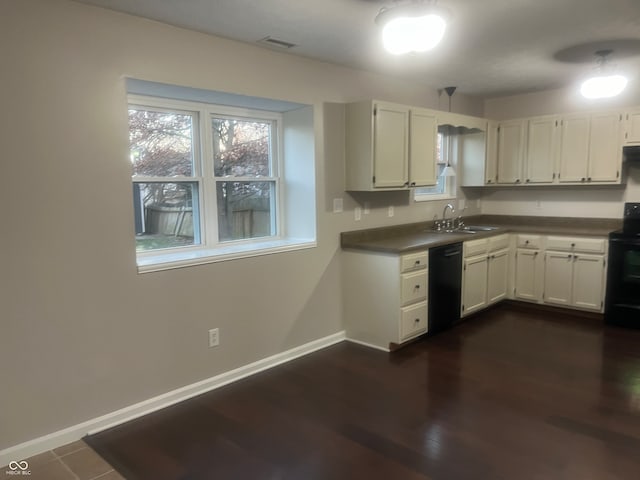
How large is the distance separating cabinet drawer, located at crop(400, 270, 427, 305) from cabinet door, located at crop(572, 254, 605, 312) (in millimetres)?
1772

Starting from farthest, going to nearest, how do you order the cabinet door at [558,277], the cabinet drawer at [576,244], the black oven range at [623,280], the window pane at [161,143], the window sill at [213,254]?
the cabinet door at [558,277] → the cabinet drawer at [576,244] → the black oven range at [623,280] → the window pane at [161,143] → the window sill at [213,254]

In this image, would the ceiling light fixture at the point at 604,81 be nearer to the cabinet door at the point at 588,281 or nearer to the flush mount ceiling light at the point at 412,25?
the cabinet door at the point at 588,281

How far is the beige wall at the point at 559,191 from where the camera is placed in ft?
15.3

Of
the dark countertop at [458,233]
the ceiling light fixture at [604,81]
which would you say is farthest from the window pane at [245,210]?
the ceiling light fixture at [604,81]

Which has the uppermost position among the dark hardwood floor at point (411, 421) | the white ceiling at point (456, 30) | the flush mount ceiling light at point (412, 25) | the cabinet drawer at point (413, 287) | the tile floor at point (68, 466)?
the white ceiling at point (456, 30)

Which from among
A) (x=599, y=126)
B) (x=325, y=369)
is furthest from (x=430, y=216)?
(x=325, y=369)

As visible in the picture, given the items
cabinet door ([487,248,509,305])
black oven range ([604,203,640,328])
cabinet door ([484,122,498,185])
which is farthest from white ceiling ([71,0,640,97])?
cabinet door ([487,248,509,305])

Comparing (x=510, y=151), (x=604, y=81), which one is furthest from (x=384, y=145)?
(x=510, y=151)

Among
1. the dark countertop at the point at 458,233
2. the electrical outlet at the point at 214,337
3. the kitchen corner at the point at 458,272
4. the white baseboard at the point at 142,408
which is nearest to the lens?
the white baseboard at the point at 142,408

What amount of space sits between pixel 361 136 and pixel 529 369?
2147 millimetres

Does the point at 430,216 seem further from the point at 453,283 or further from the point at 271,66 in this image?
the point at 271,66

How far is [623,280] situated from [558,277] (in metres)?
0.56

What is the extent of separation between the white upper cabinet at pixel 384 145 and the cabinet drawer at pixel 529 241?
1.55 meters

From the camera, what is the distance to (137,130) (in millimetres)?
2967
